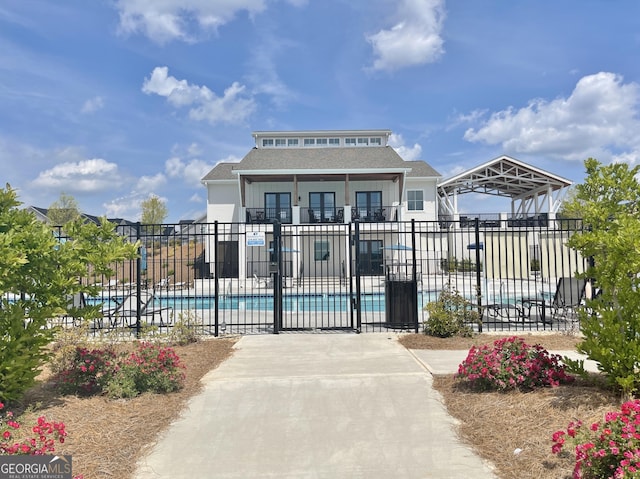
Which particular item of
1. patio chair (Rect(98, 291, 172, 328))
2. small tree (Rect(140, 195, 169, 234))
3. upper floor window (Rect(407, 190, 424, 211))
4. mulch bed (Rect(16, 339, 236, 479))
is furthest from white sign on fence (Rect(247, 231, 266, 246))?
small tree (Rect(140, 195, 169, 234))

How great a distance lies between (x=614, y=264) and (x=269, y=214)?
23.7m

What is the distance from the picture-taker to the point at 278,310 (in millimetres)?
9594

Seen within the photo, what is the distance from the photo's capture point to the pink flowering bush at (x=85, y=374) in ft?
17.4

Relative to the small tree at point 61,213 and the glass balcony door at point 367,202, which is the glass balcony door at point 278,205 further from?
the small tree at point 61,213

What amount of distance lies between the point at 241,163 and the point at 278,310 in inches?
758

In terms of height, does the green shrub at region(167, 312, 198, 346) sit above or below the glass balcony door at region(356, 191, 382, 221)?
below

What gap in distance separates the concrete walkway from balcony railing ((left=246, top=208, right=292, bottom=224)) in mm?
19963

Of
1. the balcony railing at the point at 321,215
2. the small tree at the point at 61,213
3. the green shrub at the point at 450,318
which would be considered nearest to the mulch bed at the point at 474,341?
the green shrub at the point at 450,318

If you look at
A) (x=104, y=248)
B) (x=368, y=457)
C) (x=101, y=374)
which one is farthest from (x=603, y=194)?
(x=101, y=374)

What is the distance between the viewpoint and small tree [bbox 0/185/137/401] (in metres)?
4.38

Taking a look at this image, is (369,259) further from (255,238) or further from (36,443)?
(36,443)

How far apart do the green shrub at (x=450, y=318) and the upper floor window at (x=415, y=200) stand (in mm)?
19954

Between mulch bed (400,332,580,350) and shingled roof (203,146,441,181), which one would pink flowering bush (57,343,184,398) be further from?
shingled roof (203,146,441,181)

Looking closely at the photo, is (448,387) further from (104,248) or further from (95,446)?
(104,248)
